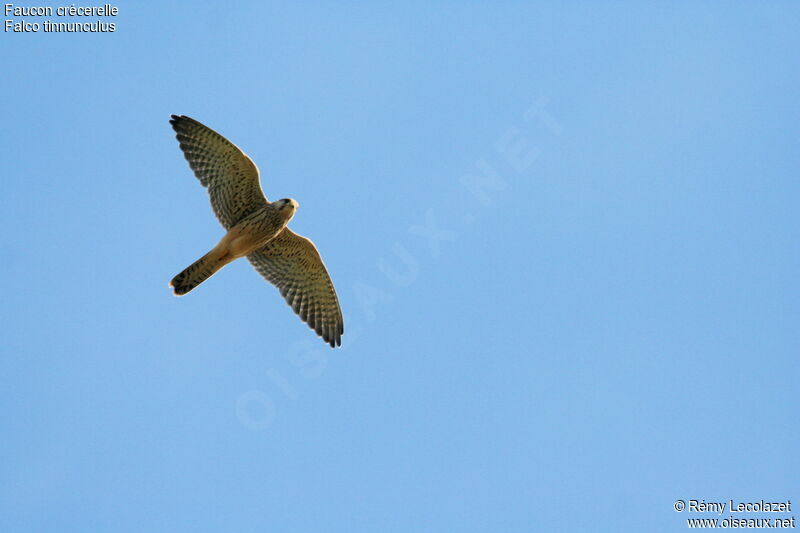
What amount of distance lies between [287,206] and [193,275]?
1.58 m

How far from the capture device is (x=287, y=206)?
1062 cm

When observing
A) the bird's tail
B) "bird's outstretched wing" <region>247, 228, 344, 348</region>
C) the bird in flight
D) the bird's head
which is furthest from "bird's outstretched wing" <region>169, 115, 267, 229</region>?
"bird's outstretched wing" <region>247, 228, 344, 348</region>

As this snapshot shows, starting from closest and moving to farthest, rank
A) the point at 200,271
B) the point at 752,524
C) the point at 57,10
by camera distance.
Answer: the point at 752,524
the point at 200,271
the point at 57,10

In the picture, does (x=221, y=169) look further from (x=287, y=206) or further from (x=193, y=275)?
(x=193, y=275)

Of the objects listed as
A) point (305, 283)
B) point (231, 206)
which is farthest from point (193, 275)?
point (305, 283)

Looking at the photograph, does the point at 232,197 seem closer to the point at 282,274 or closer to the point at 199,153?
the point at 199,153

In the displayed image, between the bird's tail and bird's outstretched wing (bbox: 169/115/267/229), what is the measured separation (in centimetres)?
55

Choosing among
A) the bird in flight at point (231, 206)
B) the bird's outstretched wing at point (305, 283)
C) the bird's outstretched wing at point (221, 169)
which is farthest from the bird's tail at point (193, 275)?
the bird's outstretched wing at point (305, 283)

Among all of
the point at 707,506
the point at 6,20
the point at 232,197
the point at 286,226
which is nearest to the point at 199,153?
the point at 232,197

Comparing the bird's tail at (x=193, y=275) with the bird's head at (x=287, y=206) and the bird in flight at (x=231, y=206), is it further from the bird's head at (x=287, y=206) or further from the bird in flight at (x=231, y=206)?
the bird's head at (x=287, y=206)

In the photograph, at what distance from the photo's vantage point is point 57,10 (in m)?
11.6

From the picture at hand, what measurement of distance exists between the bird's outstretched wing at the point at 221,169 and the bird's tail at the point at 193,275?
555 millimetres

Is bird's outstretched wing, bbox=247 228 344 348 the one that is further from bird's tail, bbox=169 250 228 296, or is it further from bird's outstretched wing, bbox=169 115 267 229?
bird's tail, bbox=169 250 228 296

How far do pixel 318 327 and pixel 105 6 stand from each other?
5.57m
